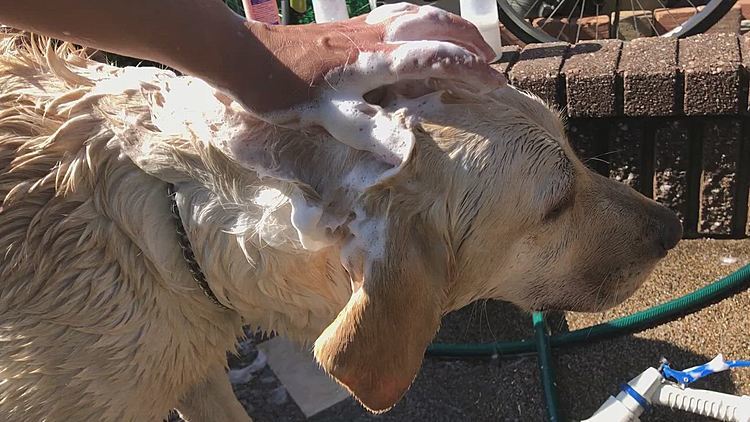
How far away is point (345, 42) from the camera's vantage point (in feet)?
4.95

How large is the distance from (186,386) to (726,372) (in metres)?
1.86

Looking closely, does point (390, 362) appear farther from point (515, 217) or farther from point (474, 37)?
point (474, 37)

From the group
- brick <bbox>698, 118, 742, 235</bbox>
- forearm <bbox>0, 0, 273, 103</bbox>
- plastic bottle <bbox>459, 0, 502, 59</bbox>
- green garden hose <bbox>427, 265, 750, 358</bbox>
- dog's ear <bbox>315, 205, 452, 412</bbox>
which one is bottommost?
green garden hose <bbox>427, 265, 750, 358</bbox>

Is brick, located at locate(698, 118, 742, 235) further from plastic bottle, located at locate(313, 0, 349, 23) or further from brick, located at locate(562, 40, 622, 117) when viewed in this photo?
plastic bottle, located at locate(313, 0, 349, 23)

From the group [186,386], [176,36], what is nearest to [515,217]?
[176,36]

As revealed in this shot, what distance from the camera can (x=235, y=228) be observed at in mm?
1662

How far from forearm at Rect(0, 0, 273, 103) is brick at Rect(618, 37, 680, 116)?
199 cm

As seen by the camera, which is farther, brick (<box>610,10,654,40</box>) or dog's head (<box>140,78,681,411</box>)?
brick (<box>610,10,654,40</box>)

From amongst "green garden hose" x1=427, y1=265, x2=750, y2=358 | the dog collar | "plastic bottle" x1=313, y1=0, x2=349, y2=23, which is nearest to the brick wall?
"green garden hose" x1=427, y1=265, x2=750, y2=358

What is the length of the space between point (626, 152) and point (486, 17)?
2.90ft

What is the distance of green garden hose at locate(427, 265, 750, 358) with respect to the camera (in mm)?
2861

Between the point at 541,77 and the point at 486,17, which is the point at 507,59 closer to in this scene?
the point at 486,17

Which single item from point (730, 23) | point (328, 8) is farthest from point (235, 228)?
point (730, 23)

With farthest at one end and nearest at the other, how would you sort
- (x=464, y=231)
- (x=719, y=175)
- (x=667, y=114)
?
(x=719, y=175)
(x=667, y=114)
(x=464, y=231)
